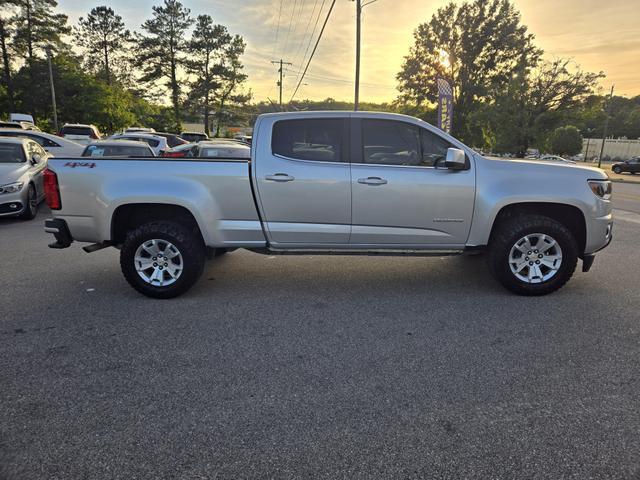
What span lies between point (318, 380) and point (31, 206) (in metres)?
8.22

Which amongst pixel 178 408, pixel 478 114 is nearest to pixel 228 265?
pixel 178 408

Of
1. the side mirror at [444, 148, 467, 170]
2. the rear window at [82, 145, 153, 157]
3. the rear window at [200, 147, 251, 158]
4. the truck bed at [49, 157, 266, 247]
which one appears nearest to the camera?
the side mirror at [444, 148, 467, 170]

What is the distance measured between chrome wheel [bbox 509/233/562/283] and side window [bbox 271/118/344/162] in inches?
85.6

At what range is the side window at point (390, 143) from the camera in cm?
439

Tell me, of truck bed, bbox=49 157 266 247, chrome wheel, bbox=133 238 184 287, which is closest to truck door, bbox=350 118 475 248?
truck bed, bbox=49 157 266 247

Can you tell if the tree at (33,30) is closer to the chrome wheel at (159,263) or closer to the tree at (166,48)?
the tree at (166,48)

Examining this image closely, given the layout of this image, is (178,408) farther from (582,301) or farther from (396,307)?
(582,301)

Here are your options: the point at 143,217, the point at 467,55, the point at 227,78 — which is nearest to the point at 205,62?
the point at 227,78

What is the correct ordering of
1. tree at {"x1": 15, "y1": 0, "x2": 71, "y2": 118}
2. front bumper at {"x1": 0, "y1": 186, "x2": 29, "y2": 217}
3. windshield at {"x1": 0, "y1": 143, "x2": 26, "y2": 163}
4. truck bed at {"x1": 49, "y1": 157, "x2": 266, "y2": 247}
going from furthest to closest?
tree at {"x1": 15, "y1": 0, "x2": 71, "y2": 118}
windshield at {"x1": 0, "y1": 143, "x2": 26, "y2": 163}
front bumper at {"x1": 0, "y1": 186, "x2": 29, "y2": 217}
truck bed at {"x1": 49, "y1": 157, "x2": 266, "y2": 247}

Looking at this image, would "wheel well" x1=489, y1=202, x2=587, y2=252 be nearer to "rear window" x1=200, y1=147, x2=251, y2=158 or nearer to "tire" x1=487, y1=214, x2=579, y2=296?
"tire" x1=487, y1=214, x2=579, y2=296

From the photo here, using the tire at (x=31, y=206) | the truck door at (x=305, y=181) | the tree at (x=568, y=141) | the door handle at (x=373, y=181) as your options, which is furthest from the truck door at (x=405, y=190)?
the tree at (x=568, y=141)

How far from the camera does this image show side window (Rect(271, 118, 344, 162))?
4391mm

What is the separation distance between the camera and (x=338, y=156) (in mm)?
4387

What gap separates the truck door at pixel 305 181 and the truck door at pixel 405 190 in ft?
0.50
